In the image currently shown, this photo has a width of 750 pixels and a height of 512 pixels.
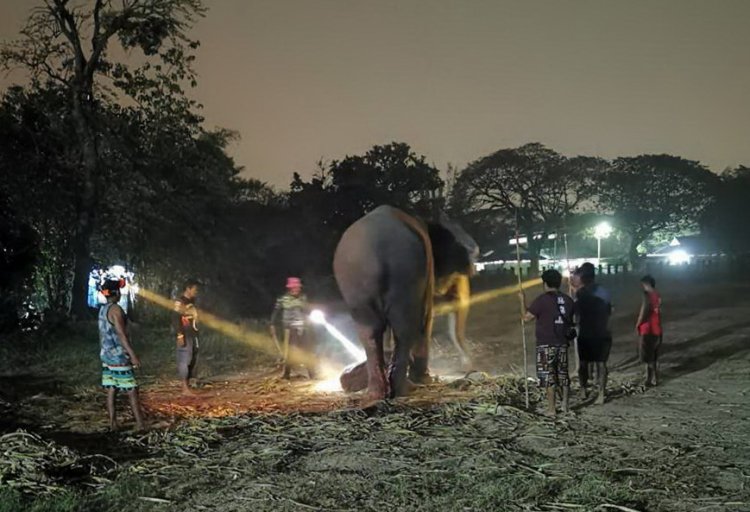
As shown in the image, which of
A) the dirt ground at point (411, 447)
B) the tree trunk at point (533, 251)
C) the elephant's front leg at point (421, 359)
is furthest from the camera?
the tree trunk at point (533, 251)

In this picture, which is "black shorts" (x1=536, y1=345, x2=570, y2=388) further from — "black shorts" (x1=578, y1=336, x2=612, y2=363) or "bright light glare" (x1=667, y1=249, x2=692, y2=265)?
"bright light glare" (x1=667, y1=249, x2=692, y2=265)

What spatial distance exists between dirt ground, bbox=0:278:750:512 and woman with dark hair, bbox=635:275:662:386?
0.31 m

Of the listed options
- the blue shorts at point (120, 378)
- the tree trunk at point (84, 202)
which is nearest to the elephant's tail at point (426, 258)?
the blue shorts at point (120, 378)

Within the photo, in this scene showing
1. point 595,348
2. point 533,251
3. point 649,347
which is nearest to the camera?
point 595,348

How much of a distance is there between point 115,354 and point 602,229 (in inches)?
1885

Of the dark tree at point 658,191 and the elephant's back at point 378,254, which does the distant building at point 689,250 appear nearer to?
the dark tree at point 658,191

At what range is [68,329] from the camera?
1936 cm

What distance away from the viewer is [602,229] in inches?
2058

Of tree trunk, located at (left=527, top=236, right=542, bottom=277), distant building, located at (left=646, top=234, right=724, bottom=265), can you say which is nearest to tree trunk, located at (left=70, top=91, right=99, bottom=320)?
tree trunk, located at (left=527, top=236, right=542, bottom=277)

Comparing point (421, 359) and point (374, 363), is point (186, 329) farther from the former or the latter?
point (421, 359)

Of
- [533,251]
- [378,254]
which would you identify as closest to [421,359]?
[378,254]

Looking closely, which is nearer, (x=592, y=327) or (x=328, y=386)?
(x=592, y=327)

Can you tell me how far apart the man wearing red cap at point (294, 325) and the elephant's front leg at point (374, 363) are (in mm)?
2717

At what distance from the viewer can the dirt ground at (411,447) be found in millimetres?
5492
